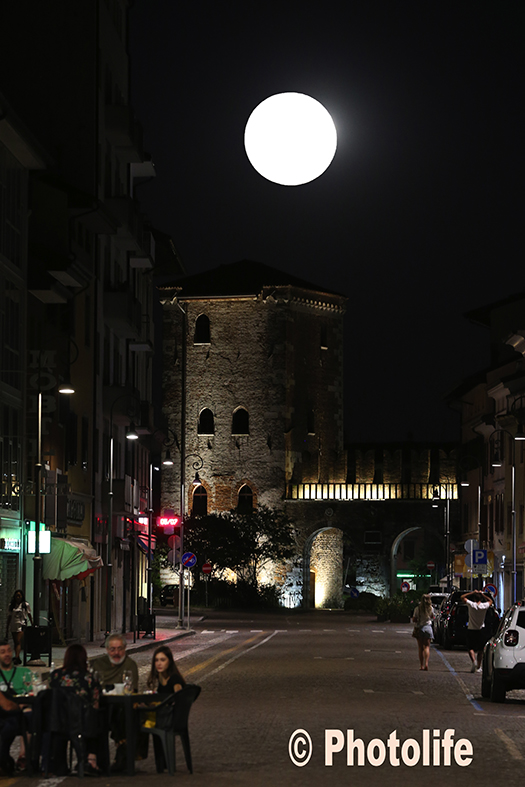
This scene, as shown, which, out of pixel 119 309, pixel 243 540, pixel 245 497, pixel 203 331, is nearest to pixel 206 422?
pixel 245 497

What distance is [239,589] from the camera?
85438mm

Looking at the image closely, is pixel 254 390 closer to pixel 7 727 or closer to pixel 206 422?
pixel 206 422

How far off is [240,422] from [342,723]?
76.3 meters

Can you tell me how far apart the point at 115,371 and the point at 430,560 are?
87386mm

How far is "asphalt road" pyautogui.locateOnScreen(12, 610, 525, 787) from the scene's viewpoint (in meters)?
12.9

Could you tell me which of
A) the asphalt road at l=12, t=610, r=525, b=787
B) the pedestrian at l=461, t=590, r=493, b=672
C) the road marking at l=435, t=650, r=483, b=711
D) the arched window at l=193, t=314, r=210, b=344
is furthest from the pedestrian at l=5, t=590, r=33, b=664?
the arched window at l=193, t=314, r=210, b=344

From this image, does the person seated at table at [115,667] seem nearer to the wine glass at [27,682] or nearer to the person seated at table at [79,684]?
the person seated at table at [79,684]

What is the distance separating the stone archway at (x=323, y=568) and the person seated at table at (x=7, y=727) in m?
78.3

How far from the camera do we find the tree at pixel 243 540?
86750 millimetres

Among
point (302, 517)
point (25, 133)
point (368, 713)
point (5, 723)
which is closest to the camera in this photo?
point (5, 723)

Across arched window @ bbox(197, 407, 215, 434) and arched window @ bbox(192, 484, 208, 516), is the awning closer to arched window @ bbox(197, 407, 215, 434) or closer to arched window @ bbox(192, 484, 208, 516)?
arched window @ bbox(192, 484, 208, 516)

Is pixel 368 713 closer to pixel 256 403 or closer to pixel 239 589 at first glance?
pixel 239 589

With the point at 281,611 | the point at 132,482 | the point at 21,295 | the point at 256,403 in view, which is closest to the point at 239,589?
the point at 281,611

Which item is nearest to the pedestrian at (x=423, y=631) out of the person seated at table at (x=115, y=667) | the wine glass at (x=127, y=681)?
the person seated at table at (x=115, y=667)
